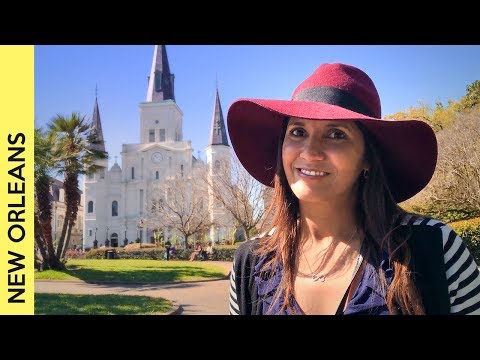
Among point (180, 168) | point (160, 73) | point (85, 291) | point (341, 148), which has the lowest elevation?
point (85, 291)

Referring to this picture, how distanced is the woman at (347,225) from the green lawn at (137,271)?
3368 mm

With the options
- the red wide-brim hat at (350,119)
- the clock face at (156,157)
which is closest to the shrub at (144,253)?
the clock face at (156,157)

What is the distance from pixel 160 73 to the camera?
11.5ft

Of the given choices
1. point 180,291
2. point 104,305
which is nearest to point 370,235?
point 104,305

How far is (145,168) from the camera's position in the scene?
15.1 ft

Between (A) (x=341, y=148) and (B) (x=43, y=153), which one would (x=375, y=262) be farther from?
(B) (x=43, y=153)

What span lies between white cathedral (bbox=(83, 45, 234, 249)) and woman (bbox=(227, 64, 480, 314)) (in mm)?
1961

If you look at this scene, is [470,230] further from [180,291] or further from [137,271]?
[137,271]

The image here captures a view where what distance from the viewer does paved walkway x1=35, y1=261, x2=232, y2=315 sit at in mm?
3339

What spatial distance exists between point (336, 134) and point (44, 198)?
4.48 m

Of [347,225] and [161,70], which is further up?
[161,70]

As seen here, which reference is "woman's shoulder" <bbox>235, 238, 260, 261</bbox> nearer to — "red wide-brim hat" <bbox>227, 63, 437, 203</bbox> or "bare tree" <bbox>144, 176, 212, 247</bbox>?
"red wide-brim hat" <bbox>227, 63, 437, 203</bbox>
